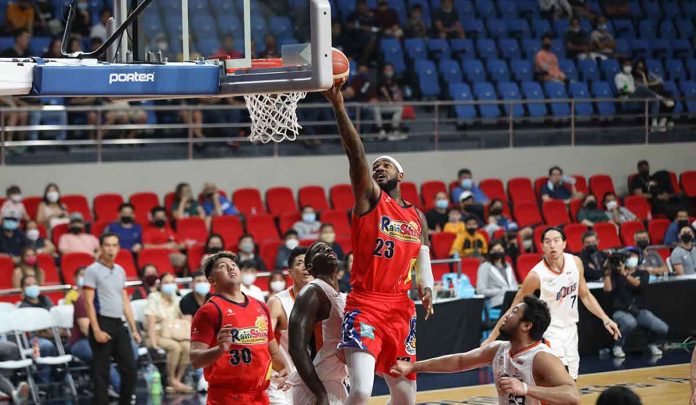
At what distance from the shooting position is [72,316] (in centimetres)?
1316

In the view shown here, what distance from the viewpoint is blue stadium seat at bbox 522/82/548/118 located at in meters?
21.4

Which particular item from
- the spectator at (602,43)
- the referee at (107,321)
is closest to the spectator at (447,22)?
the spectator at (602,43)

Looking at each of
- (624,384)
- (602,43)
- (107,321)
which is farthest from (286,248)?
(602,43)

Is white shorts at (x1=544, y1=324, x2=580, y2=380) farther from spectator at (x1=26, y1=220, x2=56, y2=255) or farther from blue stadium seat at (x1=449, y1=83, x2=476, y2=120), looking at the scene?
blue stadium seat at (x1=449, y1=83, x2=476, y2=120)

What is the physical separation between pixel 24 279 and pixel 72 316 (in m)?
0.73

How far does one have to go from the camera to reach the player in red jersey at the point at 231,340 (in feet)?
24.8

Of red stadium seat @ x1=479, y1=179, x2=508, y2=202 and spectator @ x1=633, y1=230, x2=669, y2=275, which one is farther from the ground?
red stadium seat @ x1=479, y1=179, x2=508, y2=202

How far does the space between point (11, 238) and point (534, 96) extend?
10.1m

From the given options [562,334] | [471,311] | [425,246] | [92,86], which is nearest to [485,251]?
[471,311]

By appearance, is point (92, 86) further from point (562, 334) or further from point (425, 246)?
point (562, 334)

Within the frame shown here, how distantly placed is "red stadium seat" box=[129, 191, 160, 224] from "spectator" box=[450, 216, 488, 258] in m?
4.17

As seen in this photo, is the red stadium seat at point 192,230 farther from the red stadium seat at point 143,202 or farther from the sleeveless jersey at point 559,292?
the sleeveless jersey at point 559,292

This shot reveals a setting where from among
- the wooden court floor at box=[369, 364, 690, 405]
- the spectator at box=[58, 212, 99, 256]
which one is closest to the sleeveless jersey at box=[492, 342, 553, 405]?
the wooden court floor at box=[369, 364, 690, 405]

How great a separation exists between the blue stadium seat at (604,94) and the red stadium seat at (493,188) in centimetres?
359
